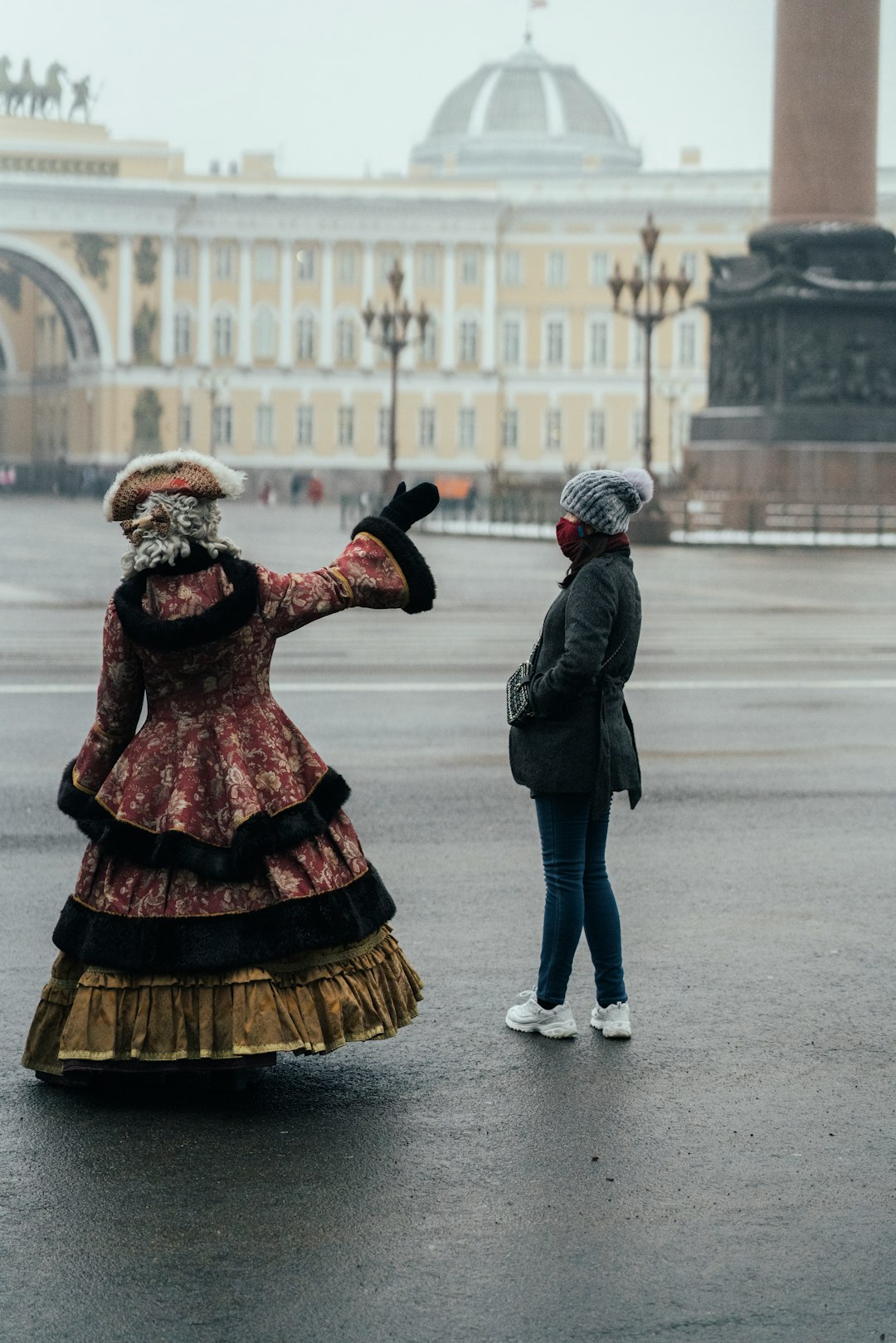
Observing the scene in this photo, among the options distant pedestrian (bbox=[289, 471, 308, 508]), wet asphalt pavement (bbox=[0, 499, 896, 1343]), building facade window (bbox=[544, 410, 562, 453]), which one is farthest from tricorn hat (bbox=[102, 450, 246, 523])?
building facade window (bbox=[544, 410, 562, 453])

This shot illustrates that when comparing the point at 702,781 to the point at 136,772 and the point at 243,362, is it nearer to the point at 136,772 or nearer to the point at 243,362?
the point at 136,772

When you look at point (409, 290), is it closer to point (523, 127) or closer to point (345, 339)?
point (345, 339)

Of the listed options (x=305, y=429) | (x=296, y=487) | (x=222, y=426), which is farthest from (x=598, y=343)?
(x=296, y=487)

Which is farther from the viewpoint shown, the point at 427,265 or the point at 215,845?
the point at 427,265

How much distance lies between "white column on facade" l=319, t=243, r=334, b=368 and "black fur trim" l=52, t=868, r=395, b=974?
88.6 meters

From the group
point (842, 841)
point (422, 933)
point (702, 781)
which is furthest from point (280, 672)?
point (422, 933)

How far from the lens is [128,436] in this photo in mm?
90812

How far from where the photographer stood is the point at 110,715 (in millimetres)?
5191

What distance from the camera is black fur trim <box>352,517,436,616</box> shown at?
5195 mm

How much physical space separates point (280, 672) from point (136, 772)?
9776 mm

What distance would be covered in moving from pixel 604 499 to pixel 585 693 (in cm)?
48

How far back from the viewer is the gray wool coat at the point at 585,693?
553 centimetres

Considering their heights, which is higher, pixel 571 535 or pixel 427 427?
pixel 571 535

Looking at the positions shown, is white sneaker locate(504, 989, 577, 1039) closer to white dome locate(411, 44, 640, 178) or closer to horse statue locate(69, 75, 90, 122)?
horse statue locate(69, 75, 90, 122)
